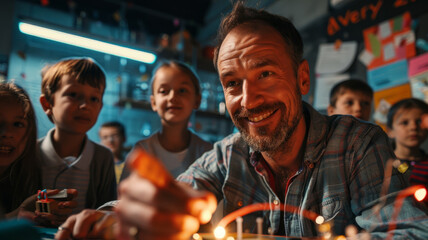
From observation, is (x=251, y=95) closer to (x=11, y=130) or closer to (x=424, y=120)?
(x=11, y=130)

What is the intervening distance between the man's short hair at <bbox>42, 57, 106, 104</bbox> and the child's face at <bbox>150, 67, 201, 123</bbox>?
48 centimetres

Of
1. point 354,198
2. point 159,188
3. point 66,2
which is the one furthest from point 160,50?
point 159,188

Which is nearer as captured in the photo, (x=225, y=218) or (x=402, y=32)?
(x=225, y=218)

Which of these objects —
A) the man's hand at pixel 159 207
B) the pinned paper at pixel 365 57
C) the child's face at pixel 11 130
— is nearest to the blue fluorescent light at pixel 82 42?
the child's face at pixel 11 130

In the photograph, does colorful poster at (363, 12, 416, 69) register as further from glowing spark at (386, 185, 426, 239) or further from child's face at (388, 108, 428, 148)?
glowing spark at (386, 185, 426, 239)

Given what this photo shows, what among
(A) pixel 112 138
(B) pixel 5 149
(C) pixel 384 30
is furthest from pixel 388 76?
(B) pixel 5 149

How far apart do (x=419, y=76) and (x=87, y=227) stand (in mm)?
2730

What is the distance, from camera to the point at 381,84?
9.37ft

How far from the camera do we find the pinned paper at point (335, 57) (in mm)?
3170

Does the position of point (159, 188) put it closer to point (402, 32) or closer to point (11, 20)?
point (402, 32)

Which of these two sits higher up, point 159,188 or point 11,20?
point 11,20

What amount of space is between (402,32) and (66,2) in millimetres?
4380

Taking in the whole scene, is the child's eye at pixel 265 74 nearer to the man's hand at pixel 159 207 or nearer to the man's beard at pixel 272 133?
the man's beard at pixel 272 133

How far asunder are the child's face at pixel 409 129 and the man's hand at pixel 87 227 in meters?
2.14
